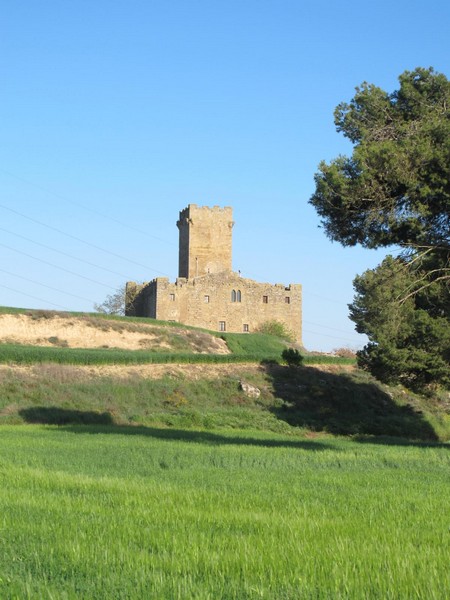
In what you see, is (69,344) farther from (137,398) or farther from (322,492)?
(322,492)

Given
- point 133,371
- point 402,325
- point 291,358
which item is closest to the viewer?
point 402,325

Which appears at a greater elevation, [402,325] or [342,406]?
[402,325]

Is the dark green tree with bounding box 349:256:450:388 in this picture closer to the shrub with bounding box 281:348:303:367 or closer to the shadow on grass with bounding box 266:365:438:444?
the shadow on grass with bounding box 266:365:438:444

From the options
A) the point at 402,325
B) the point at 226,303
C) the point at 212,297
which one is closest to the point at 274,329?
the point at 226,303

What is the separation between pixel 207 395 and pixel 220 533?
38.3 meters

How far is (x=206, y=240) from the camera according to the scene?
9356 cm

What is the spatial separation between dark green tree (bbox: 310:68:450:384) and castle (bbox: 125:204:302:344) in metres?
59.2

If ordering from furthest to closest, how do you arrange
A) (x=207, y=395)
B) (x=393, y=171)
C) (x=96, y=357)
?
(x=96, y=357)
(x=207, y=395)
(x=393, y=171)

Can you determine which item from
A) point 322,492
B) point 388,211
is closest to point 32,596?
point 322,492

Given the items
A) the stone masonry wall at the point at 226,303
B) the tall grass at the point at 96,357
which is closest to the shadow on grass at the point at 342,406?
the tall grass at the point at 96,357

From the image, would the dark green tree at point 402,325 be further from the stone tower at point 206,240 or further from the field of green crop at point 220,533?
the stone tower at point 206,240

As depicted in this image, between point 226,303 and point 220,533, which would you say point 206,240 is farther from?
point 220,533

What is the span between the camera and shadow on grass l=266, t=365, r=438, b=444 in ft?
144

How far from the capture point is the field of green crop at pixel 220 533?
6160 millimetres
